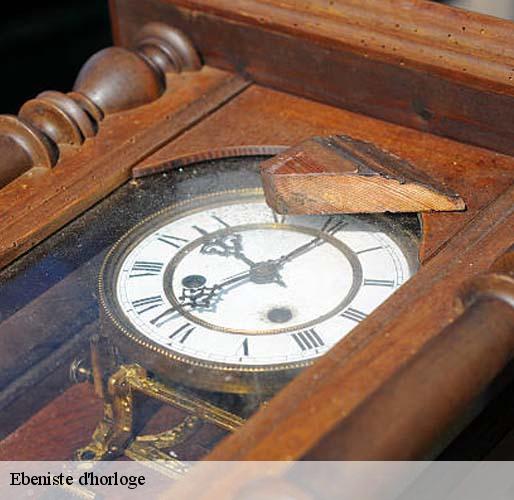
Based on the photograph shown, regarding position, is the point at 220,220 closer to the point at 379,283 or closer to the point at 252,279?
the point at 252,279

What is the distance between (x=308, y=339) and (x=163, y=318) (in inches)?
9.7

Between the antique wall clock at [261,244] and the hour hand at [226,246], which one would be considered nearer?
the antique wall clock at [261,244]

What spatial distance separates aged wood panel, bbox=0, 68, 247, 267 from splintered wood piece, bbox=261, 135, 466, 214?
32 cm

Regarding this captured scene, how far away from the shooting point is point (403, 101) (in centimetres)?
256

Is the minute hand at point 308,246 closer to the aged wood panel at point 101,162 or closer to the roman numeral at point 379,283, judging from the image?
the roman numeral at point 379,283

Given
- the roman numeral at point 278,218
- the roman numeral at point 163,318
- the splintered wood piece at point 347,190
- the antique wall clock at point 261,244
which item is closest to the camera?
the antique wall clock at point 261,244

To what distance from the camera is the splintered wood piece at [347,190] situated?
90.1 inches

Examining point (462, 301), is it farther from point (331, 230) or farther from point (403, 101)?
point (403, 101)

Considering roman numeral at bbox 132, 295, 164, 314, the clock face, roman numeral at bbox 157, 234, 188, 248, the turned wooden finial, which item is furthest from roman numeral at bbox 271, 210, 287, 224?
the turned wooden finial

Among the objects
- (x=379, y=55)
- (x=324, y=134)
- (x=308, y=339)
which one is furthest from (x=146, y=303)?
(x=379, y=55)

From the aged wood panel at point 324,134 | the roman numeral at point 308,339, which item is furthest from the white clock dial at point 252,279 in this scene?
the aged wood panel at point 324,134

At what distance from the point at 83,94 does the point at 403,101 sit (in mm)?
603

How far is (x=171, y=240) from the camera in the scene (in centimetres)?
238

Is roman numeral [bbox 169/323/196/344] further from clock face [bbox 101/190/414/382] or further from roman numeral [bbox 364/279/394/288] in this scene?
roman numeral [bbox 364/279/394/288]
